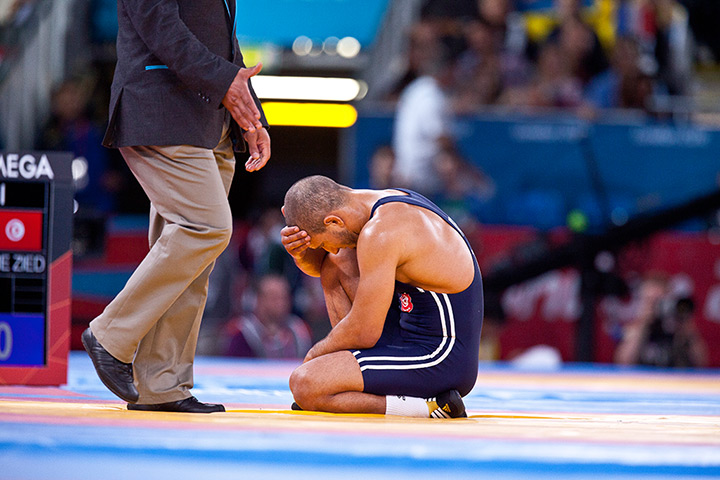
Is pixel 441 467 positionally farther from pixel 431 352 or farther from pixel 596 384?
pixel 596 384

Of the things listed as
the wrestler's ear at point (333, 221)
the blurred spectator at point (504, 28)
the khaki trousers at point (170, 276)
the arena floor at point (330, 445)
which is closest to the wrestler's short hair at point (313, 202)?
the wrestler's ear at point (333, 221)

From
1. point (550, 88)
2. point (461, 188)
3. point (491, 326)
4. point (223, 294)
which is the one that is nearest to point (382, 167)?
point (461, 188)

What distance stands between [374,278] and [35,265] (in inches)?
65.7

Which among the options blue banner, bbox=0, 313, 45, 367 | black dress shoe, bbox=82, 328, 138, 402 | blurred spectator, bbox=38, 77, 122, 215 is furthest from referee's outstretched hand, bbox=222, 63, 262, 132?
blurred spectator, bbox=38, 77, 122, 215

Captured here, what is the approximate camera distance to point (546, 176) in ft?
24.1

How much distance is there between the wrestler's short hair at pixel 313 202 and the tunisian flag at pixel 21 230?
1336 millimetres

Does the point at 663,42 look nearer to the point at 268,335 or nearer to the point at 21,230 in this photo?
the point at 268,335

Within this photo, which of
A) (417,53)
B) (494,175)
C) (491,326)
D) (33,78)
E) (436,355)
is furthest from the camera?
(417,53)

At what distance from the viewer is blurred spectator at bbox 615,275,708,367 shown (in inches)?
260

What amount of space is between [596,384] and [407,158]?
2.92 m

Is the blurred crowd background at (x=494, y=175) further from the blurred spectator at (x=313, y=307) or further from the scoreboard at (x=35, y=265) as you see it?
the scoreboard at (x=35, y=265)

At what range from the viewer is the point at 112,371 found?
2451 mm

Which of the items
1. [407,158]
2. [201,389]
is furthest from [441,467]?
[407,158]

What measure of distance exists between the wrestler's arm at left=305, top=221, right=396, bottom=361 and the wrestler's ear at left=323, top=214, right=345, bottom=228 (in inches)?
5.1
